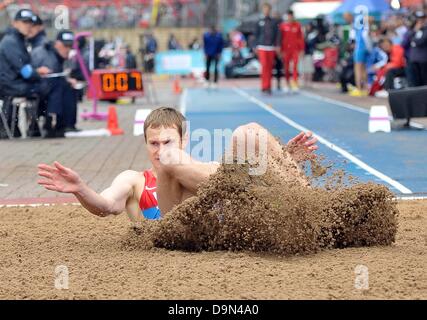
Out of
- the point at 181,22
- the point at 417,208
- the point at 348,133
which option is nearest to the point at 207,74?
the point at 348,133

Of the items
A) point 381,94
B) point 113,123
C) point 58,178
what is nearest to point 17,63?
point 113,123

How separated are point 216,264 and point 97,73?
61.0ft

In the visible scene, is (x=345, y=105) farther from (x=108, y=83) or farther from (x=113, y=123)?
(x=113, y=123)

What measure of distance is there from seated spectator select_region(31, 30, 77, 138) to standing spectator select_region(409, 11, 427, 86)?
8.46 metres

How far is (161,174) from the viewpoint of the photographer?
22.3 feet

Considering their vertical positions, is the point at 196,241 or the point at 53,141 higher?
the point at 196,241

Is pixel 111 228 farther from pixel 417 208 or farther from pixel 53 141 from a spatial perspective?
pixel 53 141

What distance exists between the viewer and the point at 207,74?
114ft

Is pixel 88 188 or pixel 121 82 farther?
pixel 121 82

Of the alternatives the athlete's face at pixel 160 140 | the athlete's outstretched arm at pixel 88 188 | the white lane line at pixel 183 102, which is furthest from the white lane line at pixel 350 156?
the athlete's face at pixel 160 140

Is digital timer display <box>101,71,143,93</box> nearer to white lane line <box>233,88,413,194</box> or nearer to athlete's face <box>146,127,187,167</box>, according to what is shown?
white lane line <box>233,88,413,194</box>

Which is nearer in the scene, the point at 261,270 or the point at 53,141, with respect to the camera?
the point at 261,270

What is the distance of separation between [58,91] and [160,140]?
37.1ft
